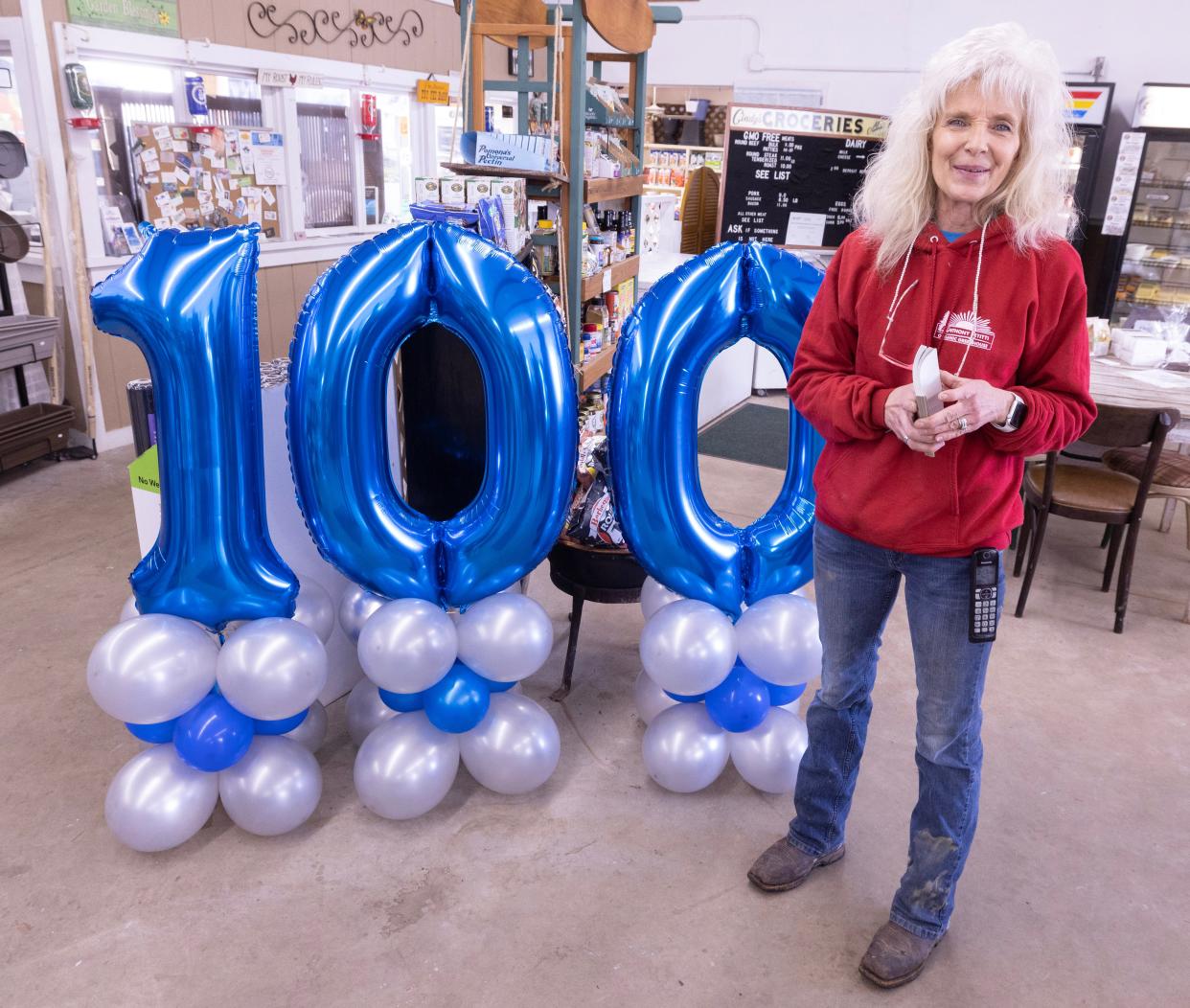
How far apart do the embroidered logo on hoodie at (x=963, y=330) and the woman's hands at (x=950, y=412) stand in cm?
6

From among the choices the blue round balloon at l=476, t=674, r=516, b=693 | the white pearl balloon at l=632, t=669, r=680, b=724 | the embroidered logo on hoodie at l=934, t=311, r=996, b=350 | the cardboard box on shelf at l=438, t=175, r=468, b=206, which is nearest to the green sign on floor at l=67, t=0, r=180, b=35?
the cardboard box on shelf at l=438, t=175, r=468, b=206

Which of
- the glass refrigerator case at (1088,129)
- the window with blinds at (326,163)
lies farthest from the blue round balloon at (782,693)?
the glass refrigerator case at (1088,129)

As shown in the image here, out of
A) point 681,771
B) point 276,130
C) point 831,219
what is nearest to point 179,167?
point 276,130

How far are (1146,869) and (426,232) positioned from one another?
2.26m

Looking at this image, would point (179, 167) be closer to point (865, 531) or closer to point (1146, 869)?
point (865, 531)

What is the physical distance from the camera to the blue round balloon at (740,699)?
7.43ft

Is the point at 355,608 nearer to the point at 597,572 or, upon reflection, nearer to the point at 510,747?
the point at 510,747

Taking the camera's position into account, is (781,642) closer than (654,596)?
Yes

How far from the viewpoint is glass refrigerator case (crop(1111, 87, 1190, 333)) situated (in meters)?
6.50

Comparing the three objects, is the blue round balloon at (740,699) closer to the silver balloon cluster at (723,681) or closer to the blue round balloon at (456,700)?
the silver balloon cluster at (723,681)

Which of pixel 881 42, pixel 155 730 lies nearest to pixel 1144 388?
pixel 155 730

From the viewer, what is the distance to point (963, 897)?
2102 mm

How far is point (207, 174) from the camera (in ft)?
17.0

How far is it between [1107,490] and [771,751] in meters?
1.94
